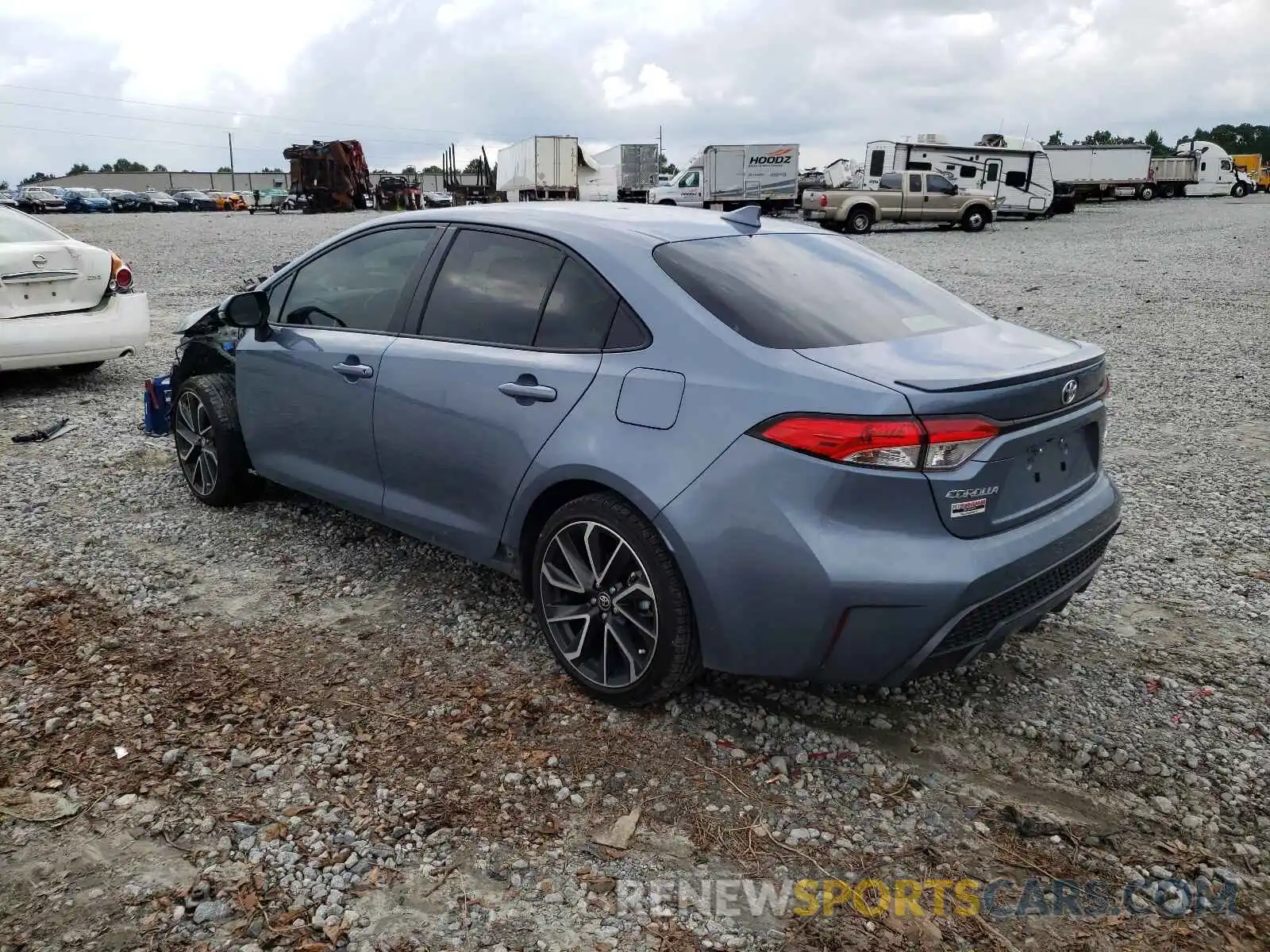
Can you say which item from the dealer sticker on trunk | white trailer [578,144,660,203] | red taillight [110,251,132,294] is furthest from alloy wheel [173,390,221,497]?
white trailer [578,144,660,203]

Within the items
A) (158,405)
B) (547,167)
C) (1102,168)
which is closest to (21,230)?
(158,405)

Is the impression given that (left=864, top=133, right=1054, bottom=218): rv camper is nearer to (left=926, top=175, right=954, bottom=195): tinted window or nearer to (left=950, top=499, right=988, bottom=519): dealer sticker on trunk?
(left=926, top=175, right=954, bottom=195): tinted window

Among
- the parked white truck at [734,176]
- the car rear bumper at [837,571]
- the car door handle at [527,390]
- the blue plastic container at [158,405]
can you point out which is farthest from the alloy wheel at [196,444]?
the parked white truck at [734,176]

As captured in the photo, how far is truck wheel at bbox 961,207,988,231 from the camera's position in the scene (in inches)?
1152

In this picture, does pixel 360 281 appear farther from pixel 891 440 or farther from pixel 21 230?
pixel 21 230

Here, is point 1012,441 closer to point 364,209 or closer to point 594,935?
point 594,935

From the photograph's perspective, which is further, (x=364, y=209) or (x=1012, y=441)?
(x=364, y=209)

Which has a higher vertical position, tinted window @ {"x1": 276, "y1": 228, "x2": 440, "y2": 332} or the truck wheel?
the truck wheel

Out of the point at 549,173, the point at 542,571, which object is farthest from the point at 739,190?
the point at 542,571

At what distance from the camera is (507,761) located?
3078 mm

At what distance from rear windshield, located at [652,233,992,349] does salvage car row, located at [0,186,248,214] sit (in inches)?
2140

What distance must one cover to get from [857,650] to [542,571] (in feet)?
3.76

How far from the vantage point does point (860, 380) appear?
109 inches

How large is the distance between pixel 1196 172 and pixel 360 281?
5650cm
